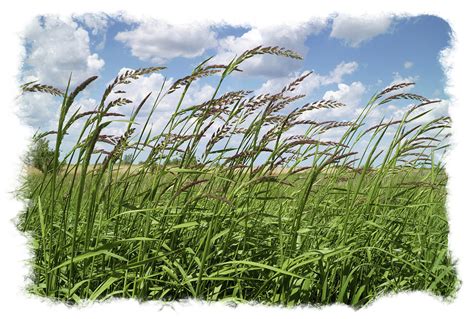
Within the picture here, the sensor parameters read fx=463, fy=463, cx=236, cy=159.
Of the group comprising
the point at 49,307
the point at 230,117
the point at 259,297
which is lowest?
the point at 49,307

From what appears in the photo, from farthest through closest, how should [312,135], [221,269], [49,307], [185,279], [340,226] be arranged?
[312,135] < [340,226] < [221,269] < [185,279] < [49,307]

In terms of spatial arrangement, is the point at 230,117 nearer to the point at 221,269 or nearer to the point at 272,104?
the point at 272,104

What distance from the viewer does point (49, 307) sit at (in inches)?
64.1

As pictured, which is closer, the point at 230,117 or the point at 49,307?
the point at 49,307

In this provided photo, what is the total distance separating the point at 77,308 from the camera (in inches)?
64.6

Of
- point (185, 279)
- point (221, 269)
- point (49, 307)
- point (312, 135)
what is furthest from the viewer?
point (312, 135)

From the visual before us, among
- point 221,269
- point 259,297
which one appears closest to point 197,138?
point 221,269

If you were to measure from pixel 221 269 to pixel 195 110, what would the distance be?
0.68 metres

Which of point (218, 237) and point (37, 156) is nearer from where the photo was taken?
point (218, 237)

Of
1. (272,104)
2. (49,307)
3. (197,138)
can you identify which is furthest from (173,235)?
(272,104)

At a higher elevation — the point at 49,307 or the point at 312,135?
the point at 312,135

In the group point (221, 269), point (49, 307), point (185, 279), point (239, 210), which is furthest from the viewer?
point (239, 210)

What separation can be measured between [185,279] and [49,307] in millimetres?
490

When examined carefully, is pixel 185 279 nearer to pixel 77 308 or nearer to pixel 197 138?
pixel 77 308
